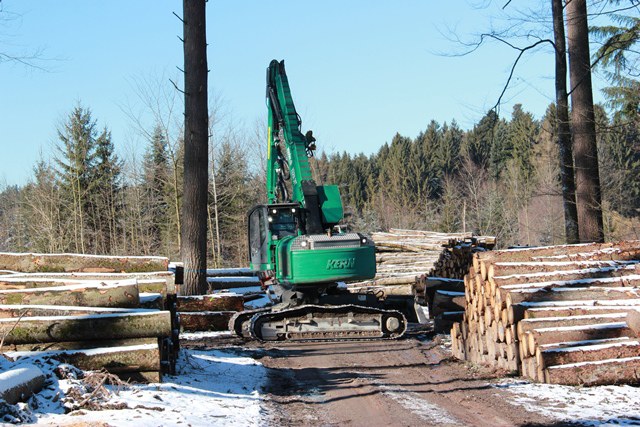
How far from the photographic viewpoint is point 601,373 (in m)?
8.23

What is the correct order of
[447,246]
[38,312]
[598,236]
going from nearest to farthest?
[38,312] → [598,236] → [447,246]

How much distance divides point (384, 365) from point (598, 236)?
21.4 ft

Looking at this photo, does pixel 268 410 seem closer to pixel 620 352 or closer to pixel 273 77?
pixel 620 352

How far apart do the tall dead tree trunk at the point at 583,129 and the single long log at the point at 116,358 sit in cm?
1022

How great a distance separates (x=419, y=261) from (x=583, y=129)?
8.57m

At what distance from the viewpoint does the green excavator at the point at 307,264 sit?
44.1ft

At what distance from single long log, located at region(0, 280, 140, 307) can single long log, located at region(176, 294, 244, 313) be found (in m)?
6.78

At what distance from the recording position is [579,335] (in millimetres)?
8727

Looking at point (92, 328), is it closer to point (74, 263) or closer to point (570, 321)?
point (74, 263)

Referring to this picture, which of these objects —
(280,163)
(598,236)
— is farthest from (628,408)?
(280,163)

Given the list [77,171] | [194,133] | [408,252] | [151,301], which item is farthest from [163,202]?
[151,301]

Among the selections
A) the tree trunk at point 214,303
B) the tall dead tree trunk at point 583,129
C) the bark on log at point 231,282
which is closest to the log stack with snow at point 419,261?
the tall dead tree trunk at point 583,129

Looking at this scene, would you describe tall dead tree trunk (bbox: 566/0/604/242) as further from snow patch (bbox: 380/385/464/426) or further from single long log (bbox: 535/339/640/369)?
snow patch (bbox: 380/385/464/426)

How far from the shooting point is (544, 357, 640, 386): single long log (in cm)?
820
